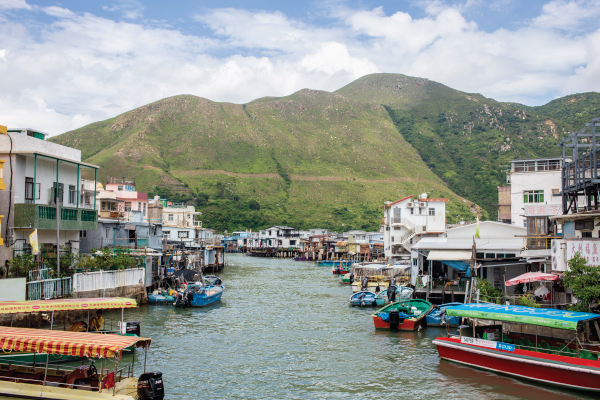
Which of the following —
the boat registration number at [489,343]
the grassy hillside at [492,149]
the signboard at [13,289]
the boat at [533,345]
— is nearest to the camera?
the boat at [533,345]

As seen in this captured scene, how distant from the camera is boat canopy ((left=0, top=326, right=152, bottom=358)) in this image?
14.5 meters

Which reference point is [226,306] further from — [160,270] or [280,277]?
[280,277]

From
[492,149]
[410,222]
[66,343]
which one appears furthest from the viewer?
[492,149]

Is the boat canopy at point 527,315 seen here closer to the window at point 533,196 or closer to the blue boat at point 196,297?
the blue boat at point 196,297

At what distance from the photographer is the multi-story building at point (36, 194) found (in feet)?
94.8

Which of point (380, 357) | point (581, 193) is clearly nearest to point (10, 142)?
point (380, 357)

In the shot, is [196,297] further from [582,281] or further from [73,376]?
[582,281]

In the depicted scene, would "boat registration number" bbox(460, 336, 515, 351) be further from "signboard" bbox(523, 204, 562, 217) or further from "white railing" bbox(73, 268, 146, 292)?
"white railing" bbox(73, 268, 146, 292)

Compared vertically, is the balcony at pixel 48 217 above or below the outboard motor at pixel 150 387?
above

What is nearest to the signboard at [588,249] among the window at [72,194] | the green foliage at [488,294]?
the green foliage at [488,294]

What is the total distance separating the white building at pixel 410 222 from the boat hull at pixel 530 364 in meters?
36.2

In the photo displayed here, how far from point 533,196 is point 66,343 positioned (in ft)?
129

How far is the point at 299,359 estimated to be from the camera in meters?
23.5

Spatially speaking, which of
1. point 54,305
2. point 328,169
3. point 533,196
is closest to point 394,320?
point 54,305
